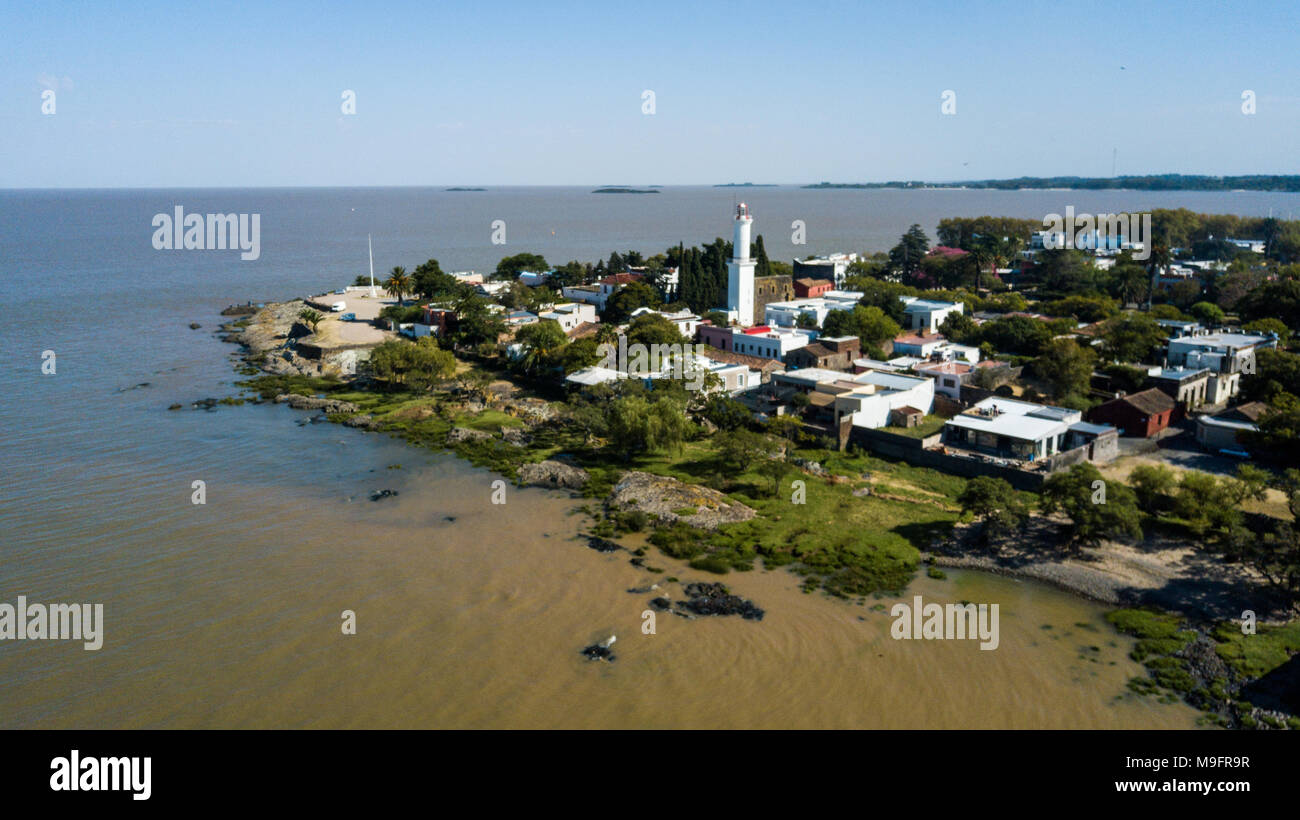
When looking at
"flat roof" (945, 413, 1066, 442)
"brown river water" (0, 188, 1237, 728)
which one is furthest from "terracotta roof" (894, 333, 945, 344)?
"brown river water" (0, 188, 1237, 728)

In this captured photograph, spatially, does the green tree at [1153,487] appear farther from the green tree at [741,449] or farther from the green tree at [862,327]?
the green tree at [862,327]

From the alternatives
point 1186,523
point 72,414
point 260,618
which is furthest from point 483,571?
point 72,414

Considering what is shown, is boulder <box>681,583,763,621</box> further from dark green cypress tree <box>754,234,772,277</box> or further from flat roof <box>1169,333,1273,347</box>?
dark green cypress tree <box>754,234,772,277</box>

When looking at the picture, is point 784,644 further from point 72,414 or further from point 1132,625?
point 72,414

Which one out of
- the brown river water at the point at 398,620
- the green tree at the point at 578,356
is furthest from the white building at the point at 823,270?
the brown river water at the point at 398,620

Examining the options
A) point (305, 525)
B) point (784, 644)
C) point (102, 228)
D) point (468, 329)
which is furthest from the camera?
point (102, 228)

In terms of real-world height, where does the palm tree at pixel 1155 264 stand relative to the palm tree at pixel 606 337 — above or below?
above
